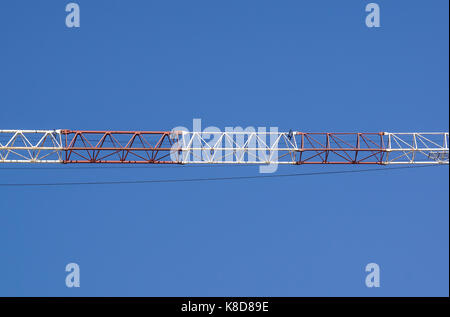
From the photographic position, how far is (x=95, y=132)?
2472 inches

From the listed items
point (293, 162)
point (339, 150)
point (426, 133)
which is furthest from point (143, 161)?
point (426, 133)

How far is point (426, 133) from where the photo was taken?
65.1 meters

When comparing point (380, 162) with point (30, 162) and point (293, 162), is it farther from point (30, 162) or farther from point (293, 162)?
point (30, 162)

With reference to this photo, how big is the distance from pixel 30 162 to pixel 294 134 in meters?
23.1

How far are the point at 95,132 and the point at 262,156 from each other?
47.6 feet

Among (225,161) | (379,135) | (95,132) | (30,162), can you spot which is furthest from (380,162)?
(30,162)

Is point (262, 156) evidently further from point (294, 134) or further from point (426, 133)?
point (426, 133)

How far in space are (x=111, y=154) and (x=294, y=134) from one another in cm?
1604

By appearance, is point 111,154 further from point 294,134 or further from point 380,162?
point 380,162

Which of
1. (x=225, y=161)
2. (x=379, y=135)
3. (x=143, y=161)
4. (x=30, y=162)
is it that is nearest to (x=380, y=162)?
(x=379, y=135)

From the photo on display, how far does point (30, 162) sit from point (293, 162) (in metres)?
22.9

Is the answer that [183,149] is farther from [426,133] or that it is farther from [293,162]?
[426,133]

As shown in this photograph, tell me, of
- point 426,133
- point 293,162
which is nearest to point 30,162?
point 293,162

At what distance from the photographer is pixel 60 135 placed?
208 ft
